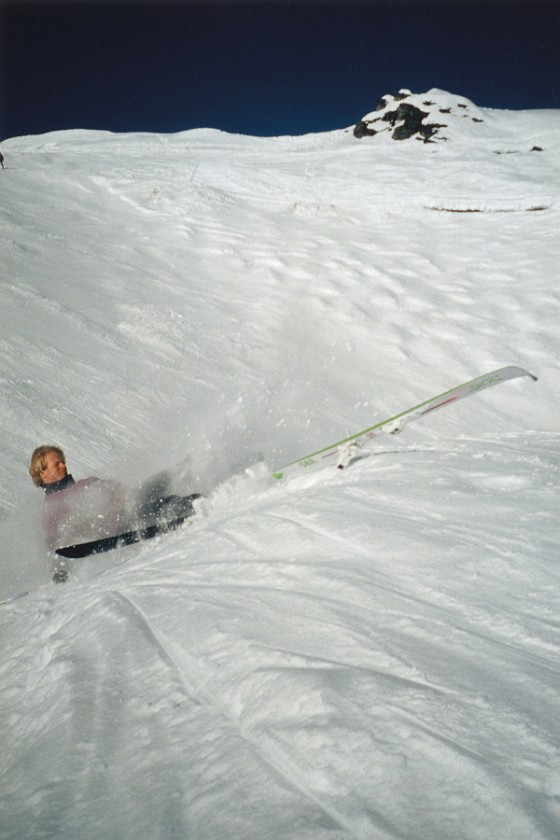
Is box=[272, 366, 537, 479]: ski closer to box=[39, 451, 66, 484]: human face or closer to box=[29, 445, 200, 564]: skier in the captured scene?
box=[29, 445, 200, 564]: skier

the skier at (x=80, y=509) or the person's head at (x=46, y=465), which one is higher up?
the person's head at (x=46, y=465)

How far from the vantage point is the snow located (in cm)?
157

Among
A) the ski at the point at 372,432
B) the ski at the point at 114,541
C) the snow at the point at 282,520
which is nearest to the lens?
the snow at the point at 282,520

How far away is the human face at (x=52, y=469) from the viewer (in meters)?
4.62

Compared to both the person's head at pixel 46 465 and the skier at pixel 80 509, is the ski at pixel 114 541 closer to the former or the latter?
the skier at pixel 80 509

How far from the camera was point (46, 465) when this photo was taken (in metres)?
4.62

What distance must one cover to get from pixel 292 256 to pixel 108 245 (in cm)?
374

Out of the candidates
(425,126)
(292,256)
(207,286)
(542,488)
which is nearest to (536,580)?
(542,488)

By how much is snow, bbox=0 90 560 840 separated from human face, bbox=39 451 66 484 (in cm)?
65

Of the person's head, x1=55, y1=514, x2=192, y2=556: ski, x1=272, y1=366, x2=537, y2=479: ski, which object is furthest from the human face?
x1=272, y1=366, x2=537, y2=479: ski

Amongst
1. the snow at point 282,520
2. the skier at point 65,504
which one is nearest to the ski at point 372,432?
the snow at point 282,520

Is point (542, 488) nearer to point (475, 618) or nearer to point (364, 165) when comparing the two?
point (475, 618)

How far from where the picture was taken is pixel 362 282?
36.0ft

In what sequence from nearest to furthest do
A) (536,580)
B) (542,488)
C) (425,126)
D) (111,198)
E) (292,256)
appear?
(536,580) < (542,488) < (292,256) < (111,198) < (425,126)
